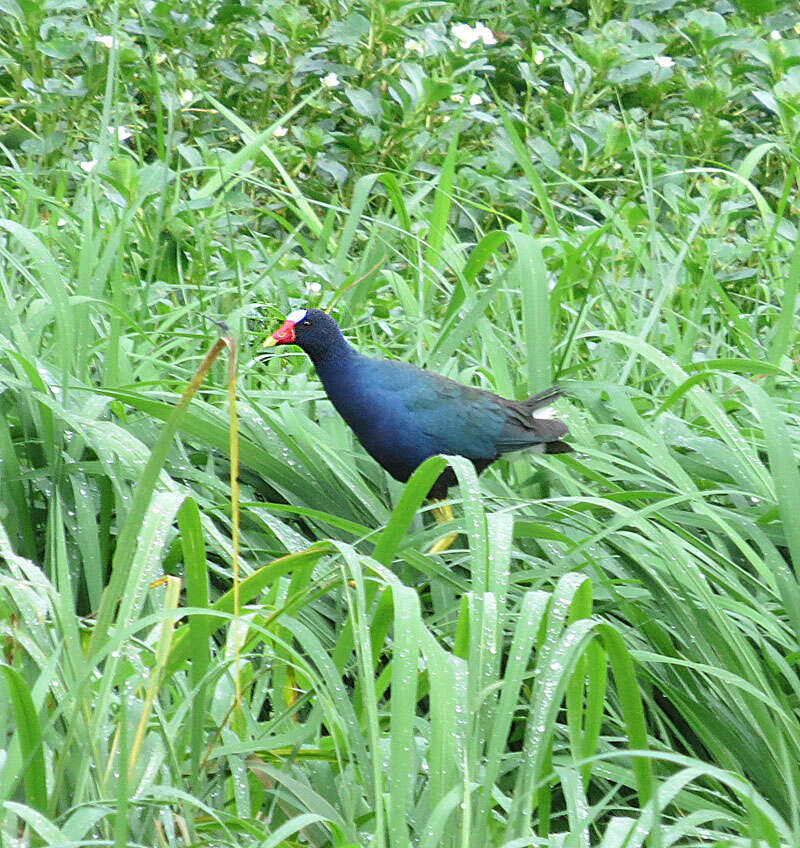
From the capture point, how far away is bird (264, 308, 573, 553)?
8.27ft

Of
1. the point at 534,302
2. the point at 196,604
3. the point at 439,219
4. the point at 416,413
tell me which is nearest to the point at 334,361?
the point at 416,413

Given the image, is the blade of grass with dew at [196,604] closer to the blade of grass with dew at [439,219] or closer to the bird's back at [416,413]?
the bird's back at [416,413]

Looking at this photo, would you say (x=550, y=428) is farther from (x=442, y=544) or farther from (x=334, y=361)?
(x=334, y=361)

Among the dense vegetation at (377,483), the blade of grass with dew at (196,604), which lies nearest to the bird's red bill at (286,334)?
the dense vegetation at (377,483)

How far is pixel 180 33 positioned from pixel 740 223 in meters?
1.77

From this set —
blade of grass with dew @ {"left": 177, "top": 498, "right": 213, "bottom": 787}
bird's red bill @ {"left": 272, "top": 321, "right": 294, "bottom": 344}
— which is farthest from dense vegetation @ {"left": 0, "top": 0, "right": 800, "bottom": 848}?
bird's red bill @ {"left": 272, "top": 321, "right": 294, "bottom": 344}

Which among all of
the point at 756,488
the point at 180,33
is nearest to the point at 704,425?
the point at 756,488

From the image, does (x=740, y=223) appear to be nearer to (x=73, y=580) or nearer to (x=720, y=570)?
(x=720, y=570)

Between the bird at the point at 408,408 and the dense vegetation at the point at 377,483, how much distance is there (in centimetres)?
8

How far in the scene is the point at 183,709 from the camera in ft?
5.28

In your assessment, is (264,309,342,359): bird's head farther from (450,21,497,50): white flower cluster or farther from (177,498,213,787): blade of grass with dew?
(450,21,497,50): white flower cluster

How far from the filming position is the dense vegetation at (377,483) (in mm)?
1545

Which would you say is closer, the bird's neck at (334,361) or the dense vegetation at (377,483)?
the dense vegetation at (377,483)

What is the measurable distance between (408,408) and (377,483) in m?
0.15
